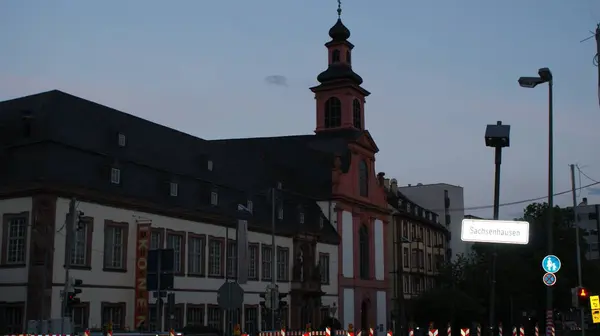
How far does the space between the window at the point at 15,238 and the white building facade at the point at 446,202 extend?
7489cm

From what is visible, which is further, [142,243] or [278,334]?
[142,243]

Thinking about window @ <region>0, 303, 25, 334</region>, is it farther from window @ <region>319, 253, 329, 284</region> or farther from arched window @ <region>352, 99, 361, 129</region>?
arched window @ <region>352, 99, 361, 129</region>

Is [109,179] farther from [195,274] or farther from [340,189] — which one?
[340,189]

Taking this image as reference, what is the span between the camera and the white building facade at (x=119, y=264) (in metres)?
37.9

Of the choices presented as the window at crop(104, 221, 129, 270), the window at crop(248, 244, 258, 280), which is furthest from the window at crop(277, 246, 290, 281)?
the window at crop(104, 221, 129, 270)

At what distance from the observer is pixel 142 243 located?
42.3 meters

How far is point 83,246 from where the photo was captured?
3959 cm

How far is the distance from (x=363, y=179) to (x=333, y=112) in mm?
6579

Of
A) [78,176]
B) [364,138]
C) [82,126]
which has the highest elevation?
[364,138]

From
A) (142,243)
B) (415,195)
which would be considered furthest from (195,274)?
(415,195)

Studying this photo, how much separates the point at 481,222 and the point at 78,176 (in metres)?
27.1

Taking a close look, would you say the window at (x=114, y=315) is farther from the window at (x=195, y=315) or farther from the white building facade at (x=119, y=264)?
the window at (x=195, y=315)

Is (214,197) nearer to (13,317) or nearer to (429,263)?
(13,317)

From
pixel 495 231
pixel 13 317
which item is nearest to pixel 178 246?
pixel 13 317
